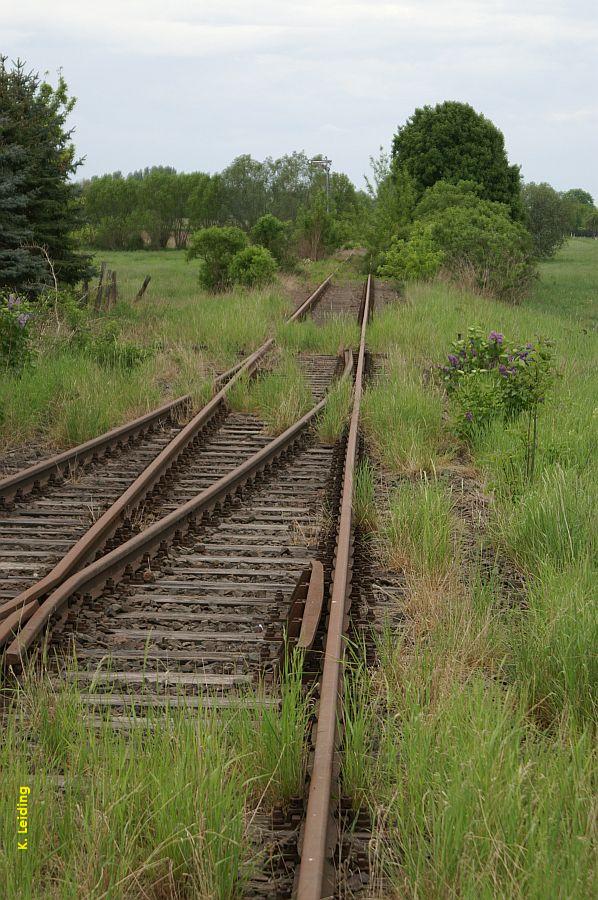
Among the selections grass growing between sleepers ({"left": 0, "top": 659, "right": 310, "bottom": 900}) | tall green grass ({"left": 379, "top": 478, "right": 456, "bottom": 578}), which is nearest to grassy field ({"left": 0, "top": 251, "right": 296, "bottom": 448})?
tall green grass ({"left": 379, "top": 478, "right": 456, "bottom": 578})

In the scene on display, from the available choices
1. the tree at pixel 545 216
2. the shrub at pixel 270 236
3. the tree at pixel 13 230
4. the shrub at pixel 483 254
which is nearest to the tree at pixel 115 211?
the tree at pixel 545 216

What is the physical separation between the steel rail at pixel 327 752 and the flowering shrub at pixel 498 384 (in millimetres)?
3415

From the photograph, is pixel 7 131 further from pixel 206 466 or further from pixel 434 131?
pixel 434 131

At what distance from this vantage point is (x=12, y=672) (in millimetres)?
3945

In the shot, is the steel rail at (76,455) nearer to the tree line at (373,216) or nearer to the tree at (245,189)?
the tree line at (373,216)

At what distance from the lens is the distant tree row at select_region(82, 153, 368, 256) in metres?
88.2

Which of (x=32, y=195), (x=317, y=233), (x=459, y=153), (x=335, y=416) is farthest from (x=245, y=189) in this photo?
(x=335, y=416)

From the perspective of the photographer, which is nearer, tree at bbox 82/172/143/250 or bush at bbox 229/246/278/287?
bush at bbox 229/246/278/287

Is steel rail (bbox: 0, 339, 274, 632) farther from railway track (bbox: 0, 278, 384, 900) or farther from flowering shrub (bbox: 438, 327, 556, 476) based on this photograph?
flowering shrub (bbox: 438, 327, 556, 476)

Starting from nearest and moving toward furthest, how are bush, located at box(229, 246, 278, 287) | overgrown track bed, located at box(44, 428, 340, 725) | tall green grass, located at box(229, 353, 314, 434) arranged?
overgrown track bed, located at box(44, 428, 340, 725)
tall green grass, located at box(229, 353, 314, 434)
bush, located at box(229, 246, 278, 287)

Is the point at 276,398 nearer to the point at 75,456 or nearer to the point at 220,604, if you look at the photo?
the point at 75,456

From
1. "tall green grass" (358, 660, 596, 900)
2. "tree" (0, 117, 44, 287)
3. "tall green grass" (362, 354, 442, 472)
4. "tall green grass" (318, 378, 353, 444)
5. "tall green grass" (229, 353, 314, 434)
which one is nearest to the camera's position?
"tall green grass" (358, 660, 596, 900)

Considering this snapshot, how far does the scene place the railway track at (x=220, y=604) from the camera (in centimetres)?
345

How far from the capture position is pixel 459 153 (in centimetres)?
4931
